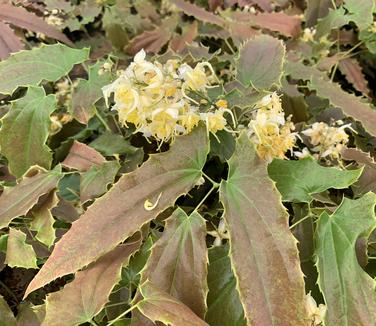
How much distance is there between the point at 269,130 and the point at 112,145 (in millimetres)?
282

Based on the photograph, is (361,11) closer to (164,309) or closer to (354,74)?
(354,74)

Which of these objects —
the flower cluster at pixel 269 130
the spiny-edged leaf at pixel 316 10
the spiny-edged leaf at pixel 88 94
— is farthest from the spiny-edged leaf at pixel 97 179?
the spiny-edged leaf at pixel 316 10

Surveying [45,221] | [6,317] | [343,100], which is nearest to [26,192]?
[45,221]

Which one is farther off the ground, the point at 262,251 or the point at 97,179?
the point at 262,251

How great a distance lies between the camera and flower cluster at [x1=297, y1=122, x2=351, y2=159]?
3.07ft

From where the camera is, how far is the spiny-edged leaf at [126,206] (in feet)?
2.23

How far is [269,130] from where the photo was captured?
836mm

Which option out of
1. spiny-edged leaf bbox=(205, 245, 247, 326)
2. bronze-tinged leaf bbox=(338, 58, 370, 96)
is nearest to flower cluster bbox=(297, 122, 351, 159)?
spiny-edged leaf bbox=(205, 245, 247, 326)

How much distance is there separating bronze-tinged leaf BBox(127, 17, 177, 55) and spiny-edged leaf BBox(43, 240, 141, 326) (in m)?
0.69

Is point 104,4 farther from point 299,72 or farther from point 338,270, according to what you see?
point 338,270

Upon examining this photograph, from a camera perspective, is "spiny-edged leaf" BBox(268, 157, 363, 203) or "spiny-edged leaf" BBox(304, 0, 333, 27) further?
"spiny-edged leaf" BBox(304, 0, 333, 27)

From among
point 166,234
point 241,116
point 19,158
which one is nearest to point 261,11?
point 241,116

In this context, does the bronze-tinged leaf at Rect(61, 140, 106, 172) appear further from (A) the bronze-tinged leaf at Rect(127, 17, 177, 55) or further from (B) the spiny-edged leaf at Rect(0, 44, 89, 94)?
(A) the bronze-tinged leaf at Rect(127, 17, 177, 55)

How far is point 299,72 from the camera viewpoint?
1.12 metres
